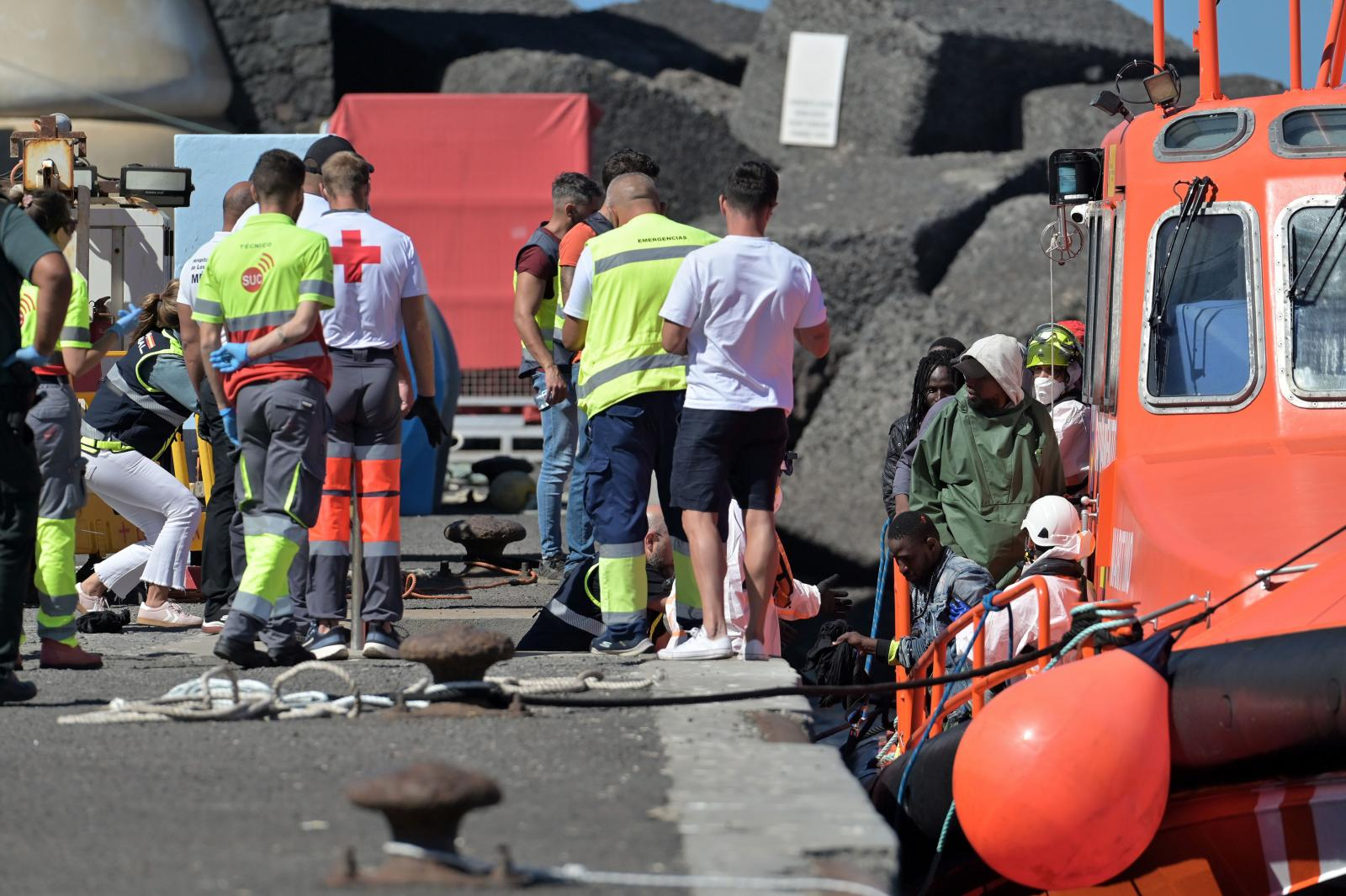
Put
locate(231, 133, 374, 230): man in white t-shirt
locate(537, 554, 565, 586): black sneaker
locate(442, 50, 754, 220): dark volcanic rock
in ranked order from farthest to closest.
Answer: locate(442, 50, 754, 220): dark volcanic rock < locate(537, 554, 565, 586): black sneaker < locate(231, 133, 374, 230): man in white t-shirt

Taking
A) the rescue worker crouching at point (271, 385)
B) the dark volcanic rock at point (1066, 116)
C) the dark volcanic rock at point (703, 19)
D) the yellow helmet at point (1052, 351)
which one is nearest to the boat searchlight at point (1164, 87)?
the yellow helmet at point (1052, 351)

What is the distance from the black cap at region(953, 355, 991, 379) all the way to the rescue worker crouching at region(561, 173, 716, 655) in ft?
4.57

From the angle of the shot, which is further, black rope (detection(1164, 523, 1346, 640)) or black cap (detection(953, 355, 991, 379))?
black cap (detection(953, 355, 991, 379))

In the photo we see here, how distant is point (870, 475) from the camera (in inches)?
829

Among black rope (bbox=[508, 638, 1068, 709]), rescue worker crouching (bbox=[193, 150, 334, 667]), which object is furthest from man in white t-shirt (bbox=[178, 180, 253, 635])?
black rope (bbox=[508, 638, 1068, 709])

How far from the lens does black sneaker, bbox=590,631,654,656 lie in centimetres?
714

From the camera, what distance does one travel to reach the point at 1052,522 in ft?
24.1

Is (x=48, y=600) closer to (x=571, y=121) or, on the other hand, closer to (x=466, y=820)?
(x=466, y=820)

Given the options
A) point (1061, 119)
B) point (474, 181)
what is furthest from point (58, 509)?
point (1061, 119)

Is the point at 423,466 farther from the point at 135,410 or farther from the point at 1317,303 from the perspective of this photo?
the point at 1317,303

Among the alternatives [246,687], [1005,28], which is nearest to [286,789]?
[246,687]

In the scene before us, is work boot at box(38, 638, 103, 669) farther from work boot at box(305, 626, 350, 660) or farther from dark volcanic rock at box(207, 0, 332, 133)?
dark volcanic rock at box(207, 0, 332, 133)

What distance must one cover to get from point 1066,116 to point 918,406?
16364 millimetres

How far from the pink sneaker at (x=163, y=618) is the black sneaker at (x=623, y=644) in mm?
2372
